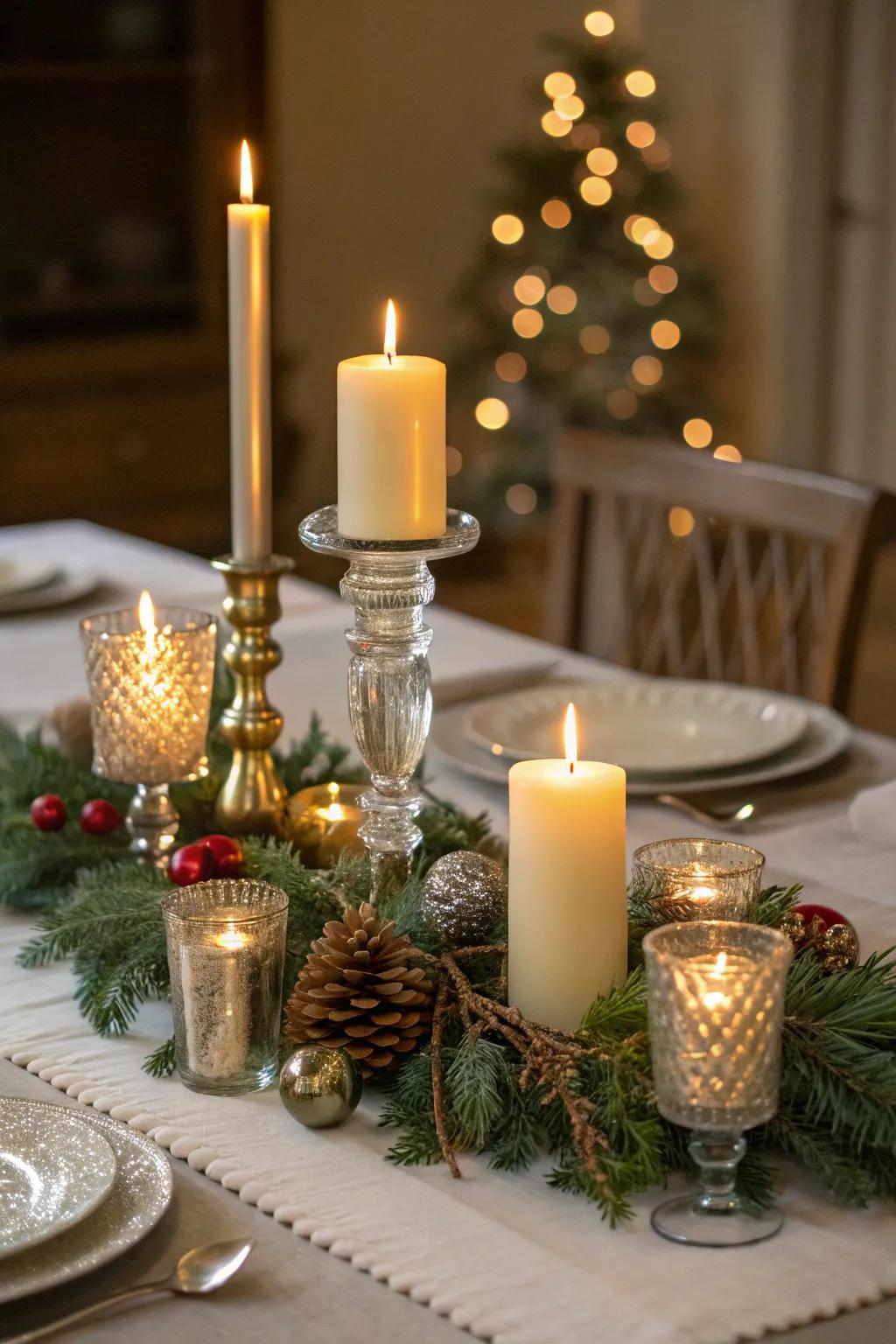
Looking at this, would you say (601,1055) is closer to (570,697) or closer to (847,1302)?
(847,1302)

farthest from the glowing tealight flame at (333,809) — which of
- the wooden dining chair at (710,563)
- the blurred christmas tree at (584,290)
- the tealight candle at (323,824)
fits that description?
the blurred christmas tree at (584,290)

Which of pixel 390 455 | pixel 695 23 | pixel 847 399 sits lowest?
pixel 847 399

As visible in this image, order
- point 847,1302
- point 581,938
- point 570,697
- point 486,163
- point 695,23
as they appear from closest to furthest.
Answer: point 847,1302 → point 581,938 → point 570,697 → point 695,23 → point 486,163

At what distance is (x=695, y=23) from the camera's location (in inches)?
185

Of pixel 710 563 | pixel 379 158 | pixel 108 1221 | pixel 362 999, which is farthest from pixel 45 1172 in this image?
pixel 379 158

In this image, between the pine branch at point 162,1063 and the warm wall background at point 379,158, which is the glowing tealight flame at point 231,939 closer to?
the pine branch at point 162,1063

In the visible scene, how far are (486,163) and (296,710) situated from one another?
3.98 metres

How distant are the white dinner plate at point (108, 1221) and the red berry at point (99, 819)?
0.33m

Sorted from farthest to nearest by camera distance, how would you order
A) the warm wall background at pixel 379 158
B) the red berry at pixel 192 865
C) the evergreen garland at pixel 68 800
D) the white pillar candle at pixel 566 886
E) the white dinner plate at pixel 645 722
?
the warm wall background at pixel 379 158
the white dinner plate at pixel 645 722
the evergreen garland at pixel 68 800
the red berry at pixel 192 865
the white pillar candle at pixel 566 886

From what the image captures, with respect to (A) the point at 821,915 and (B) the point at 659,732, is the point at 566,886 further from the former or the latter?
(B) the point at 659,732

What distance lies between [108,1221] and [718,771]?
65cm

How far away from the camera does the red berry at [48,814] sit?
1.04m

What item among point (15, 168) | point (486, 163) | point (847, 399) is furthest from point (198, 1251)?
point (486, 163)

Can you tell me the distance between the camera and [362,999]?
2.50 feet
